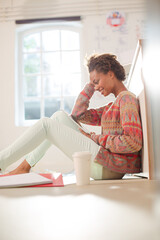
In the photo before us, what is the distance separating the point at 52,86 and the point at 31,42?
0.65 m

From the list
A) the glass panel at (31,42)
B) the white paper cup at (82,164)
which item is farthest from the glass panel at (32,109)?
the white paper cup at (82,164)

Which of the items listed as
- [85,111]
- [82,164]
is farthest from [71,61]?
[82,164]

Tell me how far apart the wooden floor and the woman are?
0.38 m

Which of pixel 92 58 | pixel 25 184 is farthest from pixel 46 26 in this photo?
pixel 25 184

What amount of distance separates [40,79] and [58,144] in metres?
2.19

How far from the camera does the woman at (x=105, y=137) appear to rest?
1.23m

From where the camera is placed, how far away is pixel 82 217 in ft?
1.78

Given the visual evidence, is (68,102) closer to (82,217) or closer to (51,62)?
(51,62)

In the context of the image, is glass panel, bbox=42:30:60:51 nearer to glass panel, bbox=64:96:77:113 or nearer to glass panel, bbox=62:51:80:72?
glass panel, bbox=62:51:80:72

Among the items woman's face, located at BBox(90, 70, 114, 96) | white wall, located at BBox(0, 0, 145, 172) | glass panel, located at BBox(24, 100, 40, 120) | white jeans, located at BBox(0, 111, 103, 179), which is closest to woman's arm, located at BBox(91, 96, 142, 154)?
white jeans, located at BBox(0, 111, 103, 179)

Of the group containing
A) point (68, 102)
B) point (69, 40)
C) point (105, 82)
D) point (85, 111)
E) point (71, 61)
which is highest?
point (69, 40)

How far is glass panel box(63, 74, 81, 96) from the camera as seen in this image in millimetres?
3377

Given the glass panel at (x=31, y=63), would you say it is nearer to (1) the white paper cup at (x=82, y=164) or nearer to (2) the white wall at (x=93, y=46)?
(2) the white wall at (x=93, y=46)

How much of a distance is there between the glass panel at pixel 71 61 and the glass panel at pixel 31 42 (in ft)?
1.25
